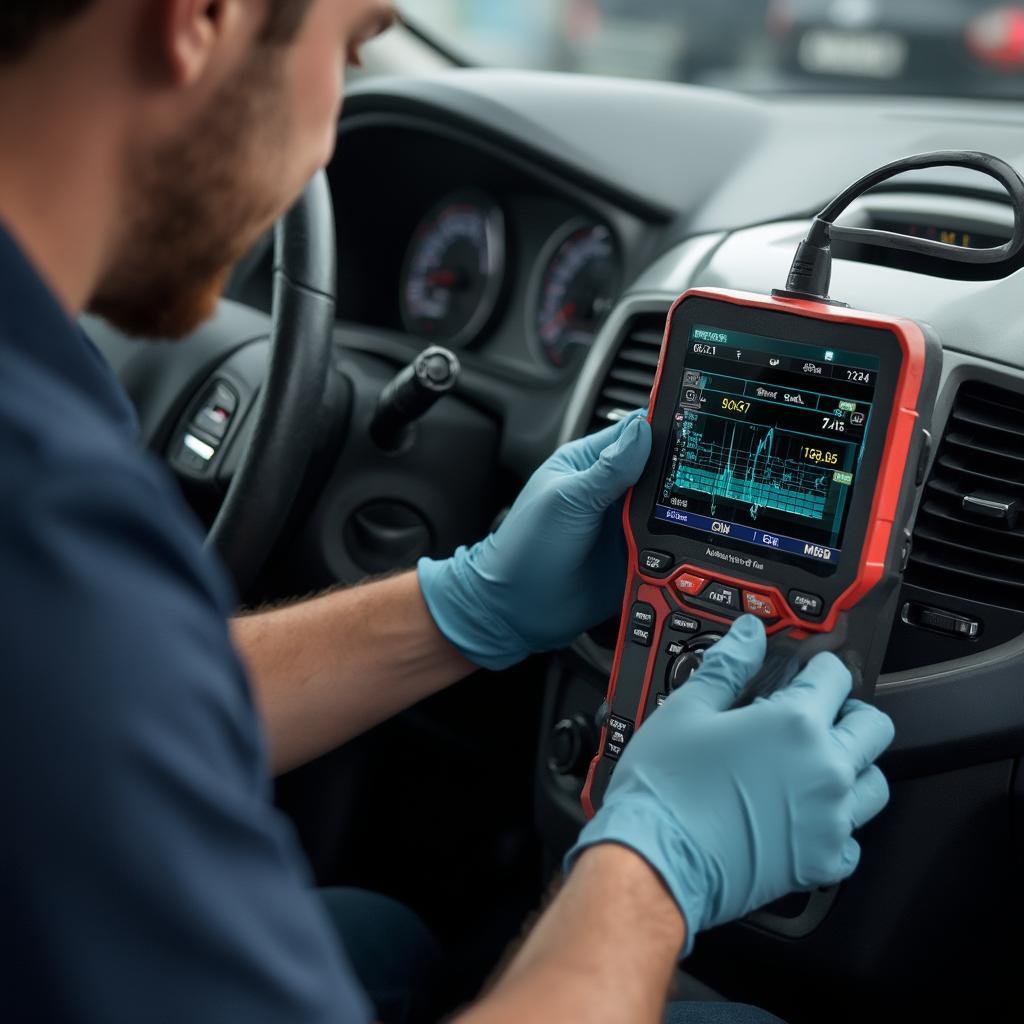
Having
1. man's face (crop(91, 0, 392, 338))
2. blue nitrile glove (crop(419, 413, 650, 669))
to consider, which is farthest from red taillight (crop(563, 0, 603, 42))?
man's face (crop(91, 0, 392, 338))

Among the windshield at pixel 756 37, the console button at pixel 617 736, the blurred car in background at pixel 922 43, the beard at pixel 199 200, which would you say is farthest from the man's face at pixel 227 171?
the blurred car in background at pixel 922 43

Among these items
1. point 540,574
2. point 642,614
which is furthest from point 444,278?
point 642,614

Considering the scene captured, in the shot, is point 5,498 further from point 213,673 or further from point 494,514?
point 494,514

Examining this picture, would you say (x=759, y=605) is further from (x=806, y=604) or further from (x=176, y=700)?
(x=176, y=700)

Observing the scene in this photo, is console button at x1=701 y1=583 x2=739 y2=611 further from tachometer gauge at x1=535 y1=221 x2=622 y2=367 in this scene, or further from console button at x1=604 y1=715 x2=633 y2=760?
tachometer gauge at x1=535 y1=221 x2=622 y2=367

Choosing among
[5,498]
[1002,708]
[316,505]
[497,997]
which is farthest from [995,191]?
[5,498]

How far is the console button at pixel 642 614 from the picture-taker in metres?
1.15

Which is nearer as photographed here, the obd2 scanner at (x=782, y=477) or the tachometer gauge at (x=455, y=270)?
the obd2 scanner at (x=782, y=477)

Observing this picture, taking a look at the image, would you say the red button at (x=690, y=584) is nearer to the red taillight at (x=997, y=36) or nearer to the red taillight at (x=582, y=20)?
the red taillight at (x=997, y=36)

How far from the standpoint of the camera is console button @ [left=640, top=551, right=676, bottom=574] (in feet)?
3.75

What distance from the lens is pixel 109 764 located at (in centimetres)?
59

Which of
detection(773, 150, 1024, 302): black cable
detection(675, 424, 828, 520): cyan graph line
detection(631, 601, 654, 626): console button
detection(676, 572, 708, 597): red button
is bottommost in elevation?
detection(631, 601, 654, 626): console button

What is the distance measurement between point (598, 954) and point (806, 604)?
1.11ft

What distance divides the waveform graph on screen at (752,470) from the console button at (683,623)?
90mm
